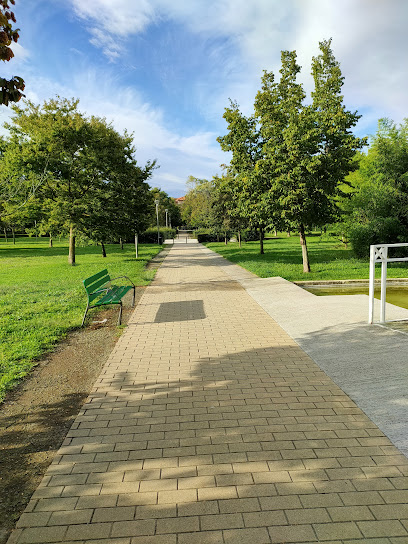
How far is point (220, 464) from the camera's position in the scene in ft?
9.41

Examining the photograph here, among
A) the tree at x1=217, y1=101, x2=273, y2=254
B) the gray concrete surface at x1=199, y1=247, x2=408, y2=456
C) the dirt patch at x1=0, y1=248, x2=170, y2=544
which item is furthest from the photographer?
the tree at x1=217, y1=101, x2=273, y2=254

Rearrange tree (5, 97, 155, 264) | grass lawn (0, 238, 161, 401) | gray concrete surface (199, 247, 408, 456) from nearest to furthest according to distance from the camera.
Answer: gray concrete surface (199, 247, 408, 456)
grass lawn (0, 238, 161, 401)
tree (5, 97, 155, 264)

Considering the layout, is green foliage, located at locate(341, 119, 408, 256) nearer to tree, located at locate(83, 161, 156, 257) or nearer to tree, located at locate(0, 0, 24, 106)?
tree, located at locate(83, 161, 156, 257)

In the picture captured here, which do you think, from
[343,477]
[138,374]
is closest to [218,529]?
[343,477]

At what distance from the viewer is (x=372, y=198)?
1883 centimetres

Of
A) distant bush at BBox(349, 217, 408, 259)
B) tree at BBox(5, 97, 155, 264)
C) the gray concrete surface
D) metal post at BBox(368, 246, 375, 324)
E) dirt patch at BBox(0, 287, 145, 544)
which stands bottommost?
dirt patch at BBox(0, 287, 145, 544)

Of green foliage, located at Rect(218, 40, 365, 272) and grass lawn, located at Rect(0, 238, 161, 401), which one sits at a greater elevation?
green foliage, located at Rect(218, 40, 365, 272)

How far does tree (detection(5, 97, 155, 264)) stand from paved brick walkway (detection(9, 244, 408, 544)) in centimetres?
1411

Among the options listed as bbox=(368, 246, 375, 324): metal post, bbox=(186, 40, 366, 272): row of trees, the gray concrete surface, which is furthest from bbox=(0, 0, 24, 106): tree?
bbox=(186, 40, 366, 272): row of trees

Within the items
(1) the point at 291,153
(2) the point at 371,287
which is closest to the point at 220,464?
(2) the point at 371,287

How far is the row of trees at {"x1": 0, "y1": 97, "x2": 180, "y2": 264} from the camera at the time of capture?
16.6 meters

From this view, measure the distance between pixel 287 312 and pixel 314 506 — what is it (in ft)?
19.1

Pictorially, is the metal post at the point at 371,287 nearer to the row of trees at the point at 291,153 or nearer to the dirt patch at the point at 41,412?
the dirt patch at the point at 41,412

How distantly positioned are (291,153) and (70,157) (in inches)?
418
